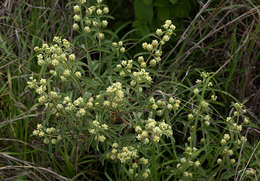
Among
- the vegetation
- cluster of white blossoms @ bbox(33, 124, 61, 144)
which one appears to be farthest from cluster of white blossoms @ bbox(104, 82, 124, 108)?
cluster of white blossoms @ bbox(33, 124, 61, 144)

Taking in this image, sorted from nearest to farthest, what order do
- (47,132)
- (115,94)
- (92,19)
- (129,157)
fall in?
1. (129,157)
2. (115,94)
3. (47,132)
4. (92,19)

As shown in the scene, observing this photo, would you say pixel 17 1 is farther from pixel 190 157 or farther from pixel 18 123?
pixel 190 157

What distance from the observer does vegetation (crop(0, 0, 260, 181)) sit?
8.52ft

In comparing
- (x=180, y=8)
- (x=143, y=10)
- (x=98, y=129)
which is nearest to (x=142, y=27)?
(x=143, y=10)

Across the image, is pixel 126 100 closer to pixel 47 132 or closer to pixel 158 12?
pixel 47 132

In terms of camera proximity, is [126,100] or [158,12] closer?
[126,100]

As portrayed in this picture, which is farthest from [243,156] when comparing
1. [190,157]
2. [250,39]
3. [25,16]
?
[25,16]

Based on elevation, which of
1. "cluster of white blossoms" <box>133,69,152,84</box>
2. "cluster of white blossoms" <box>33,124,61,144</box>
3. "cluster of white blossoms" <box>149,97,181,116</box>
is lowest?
"cluster of white blossoms" <box>33,124,61,144</box>

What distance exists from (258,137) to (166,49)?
1.33 meters

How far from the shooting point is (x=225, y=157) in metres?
2.69

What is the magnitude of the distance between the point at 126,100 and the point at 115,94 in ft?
0.59

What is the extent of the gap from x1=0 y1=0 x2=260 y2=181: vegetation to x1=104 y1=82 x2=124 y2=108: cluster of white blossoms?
0.01 metres

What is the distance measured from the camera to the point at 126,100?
2.66 meters

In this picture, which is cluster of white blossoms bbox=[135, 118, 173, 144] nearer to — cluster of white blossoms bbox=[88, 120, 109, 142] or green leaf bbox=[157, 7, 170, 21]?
cluster of white blossoms bbox=[88, 120, 109, 142]
